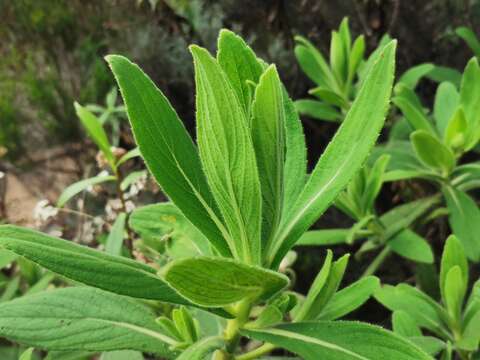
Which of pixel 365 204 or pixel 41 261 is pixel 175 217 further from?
pixel 365 204

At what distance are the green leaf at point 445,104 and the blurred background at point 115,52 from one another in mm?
539

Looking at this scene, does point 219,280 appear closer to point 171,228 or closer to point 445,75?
point 171,228

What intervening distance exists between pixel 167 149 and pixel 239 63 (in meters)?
0.13

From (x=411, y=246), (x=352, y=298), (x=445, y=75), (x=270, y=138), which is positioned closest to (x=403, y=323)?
(x=352, y=298)

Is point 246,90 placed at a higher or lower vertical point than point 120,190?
higher

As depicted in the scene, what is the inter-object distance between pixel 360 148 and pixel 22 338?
0.46m

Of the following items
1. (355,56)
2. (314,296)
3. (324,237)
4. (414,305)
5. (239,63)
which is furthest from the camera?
(355,56)

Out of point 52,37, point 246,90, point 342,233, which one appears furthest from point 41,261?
point 52,37

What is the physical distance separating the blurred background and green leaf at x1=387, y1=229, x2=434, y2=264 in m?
0.62

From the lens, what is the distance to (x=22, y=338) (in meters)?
0.76

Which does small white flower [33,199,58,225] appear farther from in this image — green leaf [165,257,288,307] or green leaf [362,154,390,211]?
green leaf [165,257,288,307]

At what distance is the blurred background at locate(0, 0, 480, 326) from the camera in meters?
2.18

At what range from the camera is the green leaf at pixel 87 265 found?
0.65m

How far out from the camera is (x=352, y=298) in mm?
885
